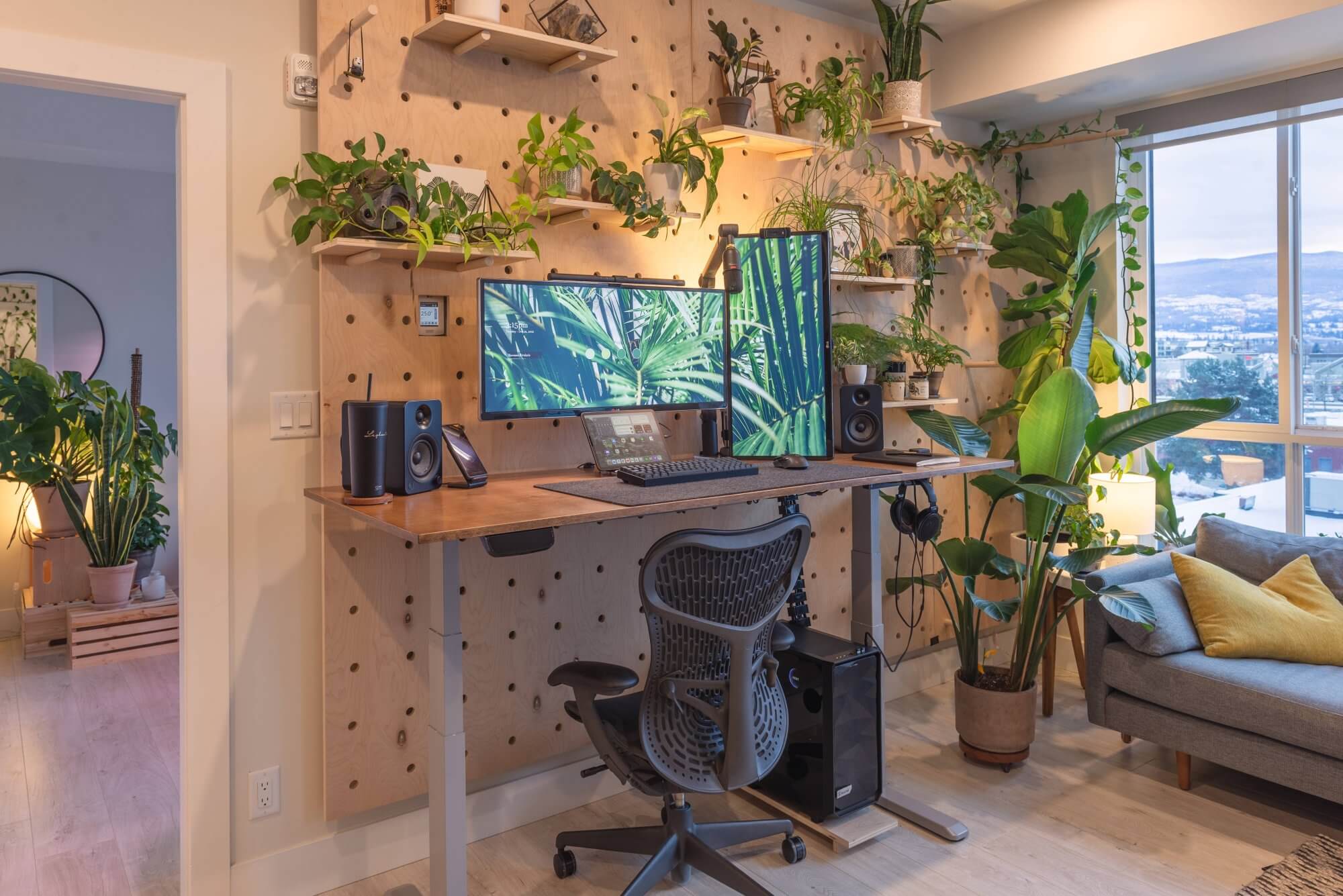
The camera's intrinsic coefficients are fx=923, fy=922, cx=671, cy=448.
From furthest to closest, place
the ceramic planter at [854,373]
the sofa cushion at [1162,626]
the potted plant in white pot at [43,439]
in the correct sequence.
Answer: the potted plant in white pot at [43,439] → the ceramic planter at [854,373] → the sofa cushion at [1162,626]

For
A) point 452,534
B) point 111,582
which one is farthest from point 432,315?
point 111,582

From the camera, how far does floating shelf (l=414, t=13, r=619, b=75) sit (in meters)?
2.28

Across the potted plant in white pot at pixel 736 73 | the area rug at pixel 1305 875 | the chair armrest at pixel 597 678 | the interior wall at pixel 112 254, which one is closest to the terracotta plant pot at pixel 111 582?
the interior wall at pixel 112 254

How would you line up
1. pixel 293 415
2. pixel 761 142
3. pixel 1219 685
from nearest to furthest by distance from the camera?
pixel 293 415, pixel 1219 685, pixel 761 142

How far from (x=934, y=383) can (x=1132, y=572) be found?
0.95 metres

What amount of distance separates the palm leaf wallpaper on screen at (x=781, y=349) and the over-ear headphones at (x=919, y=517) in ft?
0.90

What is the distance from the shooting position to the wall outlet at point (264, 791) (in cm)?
227

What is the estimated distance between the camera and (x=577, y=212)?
2.55 meters

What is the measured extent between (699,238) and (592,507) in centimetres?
135

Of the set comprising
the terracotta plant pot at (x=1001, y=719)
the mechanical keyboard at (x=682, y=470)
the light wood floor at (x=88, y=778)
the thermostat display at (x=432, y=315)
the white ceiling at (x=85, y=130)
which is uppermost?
the white ceiling at (x=85, y=130)

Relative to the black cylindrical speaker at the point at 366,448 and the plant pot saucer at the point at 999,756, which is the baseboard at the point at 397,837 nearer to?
the black cylindrical speaker at the point at 366,448

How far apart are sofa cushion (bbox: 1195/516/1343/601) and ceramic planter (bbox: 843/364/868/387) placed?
4.39ft

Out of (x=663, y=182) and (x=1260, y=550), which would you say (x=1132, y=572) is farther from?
(x=663, y=182)

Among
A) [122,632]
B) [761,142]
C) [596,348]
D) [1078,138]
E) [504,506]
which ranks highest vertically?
[1078,138]
